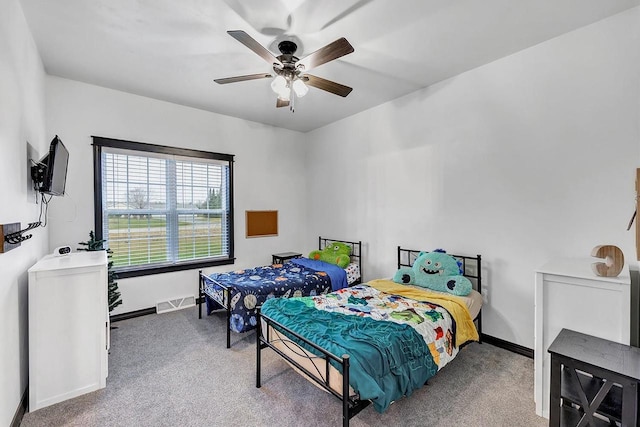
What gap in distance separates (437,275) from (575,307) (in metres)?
1.29

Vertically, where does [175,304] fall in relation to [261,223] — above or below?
below

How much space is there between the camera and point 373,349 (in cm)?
183

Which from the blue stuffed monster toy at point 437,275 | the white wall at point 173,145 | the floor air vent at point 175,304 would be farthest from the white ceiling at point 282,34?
the floor air vent at point 175,304

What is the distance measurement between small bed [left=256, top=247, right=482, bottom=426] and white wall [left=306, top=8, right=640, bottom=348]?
392 mm

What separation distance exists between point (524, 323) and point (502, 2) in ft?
9.14

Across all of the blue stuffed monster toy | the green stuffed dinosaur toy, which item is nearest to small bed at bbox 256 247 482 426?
the blue stuffed monster toy

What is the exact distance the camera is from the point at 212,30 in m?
2.41

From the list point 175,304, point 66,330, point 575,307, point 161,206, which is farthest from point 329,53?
point 175,304

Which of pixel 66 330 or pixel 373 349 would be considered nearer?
pixel 373 349

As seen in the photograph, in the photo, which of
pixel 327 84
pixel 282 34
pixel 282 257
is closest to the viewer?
pixel 282 34

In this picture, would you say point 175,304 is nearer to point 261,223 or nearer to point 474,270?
point 261,223

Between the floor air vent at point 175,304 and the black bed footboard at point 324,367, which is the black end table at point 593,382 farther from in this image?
the floor air vent at point 175,304

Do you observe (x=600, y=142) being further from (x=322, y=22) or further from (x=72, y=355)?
(x=72, y=355)

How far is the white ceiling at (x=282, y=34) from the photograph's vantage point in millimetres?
2150
